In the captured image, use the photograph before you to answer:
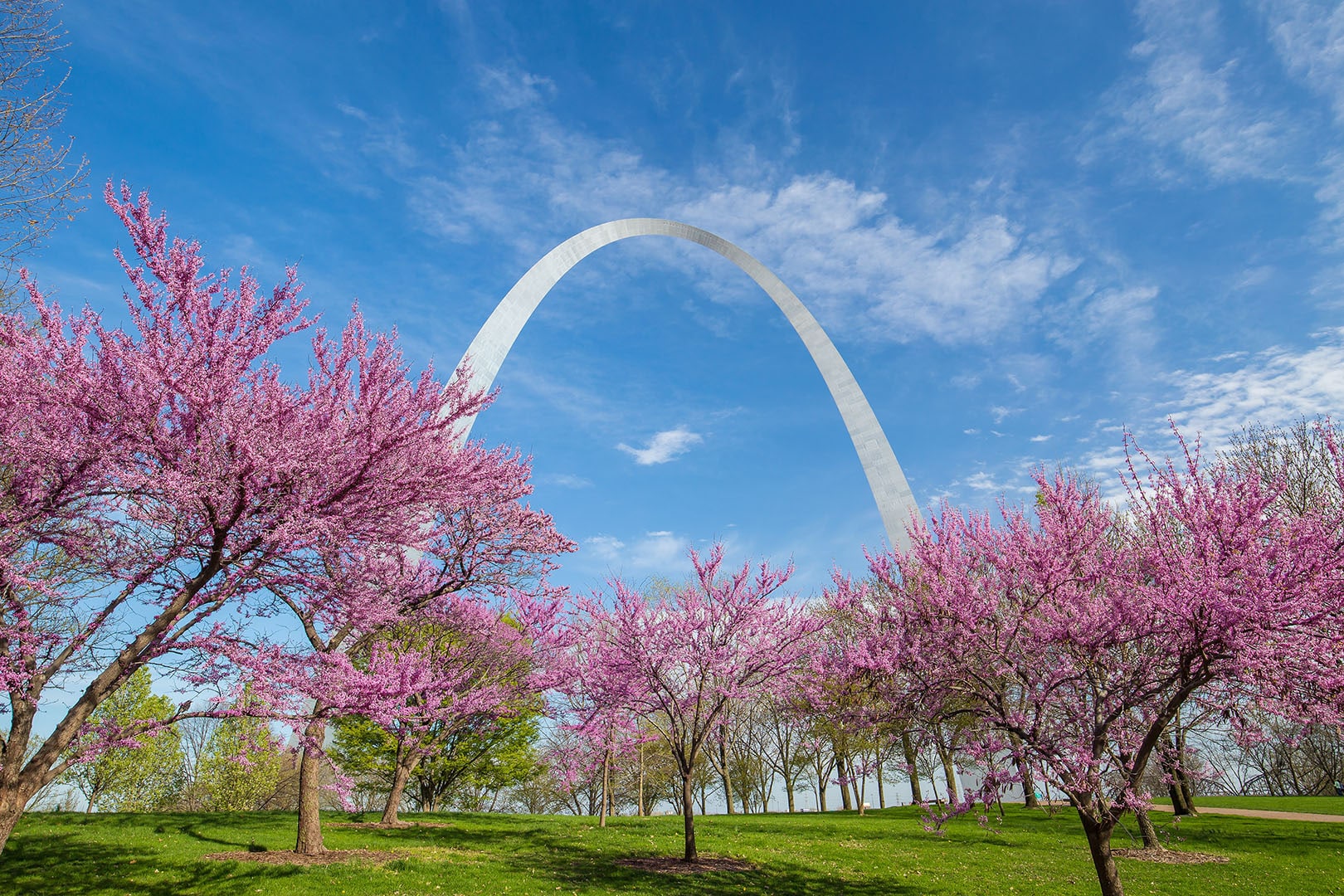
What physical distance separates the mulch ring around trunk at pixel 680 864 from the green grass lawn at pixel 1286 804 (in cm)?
2032

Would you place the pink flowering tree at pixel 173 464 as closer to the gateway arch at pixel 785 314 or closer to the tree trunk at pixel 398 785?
the tree trunk at pixel 398 785

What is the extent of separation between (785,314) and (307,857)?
31.1m

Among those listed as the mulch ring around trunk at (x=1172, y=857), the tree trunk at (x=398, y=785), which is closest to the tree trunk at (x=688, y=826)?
the tree trunk at (x=398, y=785)

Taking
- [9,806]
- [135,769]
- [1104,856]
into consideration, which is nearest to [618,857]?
[1104,856]

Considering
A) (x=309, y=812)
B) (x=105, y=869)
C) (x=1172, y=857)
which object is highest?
(x=309, y=812)

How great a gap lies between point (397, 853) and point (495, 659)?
254 inches

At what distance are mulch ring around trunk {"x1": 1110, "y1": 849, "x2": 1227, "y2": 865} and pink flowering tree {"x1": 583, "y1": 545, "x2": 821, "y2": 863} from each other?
742cm

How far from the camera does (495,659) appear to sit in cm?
1845

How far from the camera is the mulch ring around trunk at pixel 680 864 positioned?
11820 mm

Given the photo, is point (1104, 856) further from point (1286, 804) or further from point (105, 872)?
point (1286, 804)

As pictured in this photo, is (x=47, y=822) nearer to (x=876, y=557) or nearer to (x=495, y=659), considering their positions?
(x=495, y=659)

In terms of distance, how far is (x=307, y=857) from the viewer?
11555 mm

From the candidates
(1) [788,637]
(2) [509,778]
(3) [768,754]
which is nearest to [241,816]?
(2) [509,778]

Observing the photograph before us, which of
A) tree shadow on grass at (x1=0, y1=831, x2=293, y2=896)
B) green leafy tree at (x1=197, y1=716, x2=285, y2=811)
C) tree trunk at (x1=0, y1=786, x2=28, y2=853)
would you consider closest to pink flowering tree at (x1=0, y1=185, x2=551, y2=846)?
tree trunk at (x1=0, y1=786, x2=28, y2=853)
